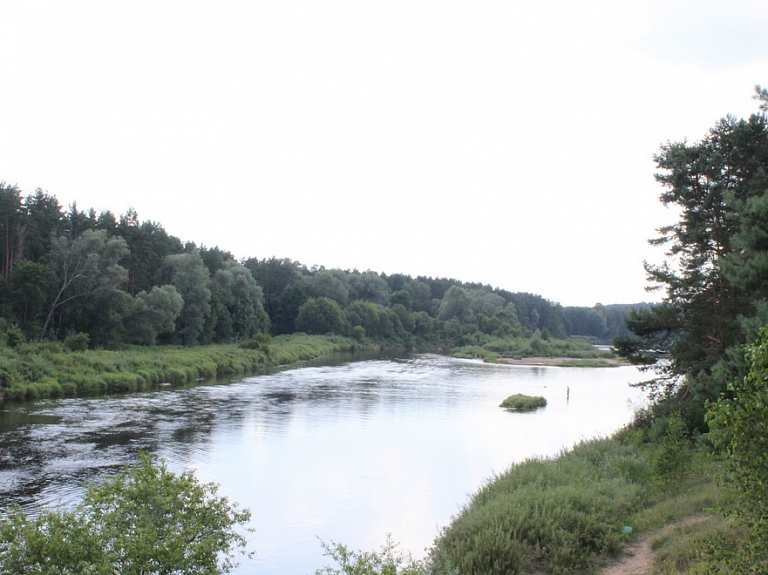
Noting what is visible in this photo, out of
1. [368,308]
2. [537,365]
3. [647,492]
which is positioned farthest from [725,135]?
[368,308]

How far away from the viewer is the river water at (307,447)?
53.6 feet

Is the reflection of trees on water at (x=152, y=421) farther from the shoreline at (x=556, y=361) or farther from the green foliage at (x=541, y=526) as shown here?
the shoreline at (x=556, y=361)

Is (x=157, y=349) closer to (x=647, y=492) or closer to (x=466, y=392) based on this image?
(x=466, y=392)

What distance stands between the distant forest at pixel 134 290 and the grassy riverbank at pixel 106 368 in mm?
3530

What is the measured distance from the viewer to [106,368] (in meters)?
39.3

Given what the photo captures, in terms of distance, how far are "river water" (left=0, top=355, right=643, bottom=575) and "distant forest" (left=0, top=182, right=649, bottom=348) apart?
9.32 metres

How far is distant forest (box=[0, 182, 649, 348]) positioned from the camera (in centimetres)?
4812

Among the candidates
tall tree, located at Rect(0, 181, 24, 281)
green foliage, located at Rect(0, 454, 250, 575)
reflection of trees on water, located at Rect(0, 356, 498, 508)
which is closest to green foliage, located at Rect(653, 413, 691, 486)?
green foliage, located at Rect(0, 454, 250, 575)

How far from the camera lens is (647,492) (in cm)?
1469

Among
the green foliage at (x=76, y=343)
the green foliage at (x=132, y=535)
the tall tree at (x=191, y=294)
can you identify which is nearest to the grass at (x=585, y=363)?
the tall tree at (x=191, y=294)

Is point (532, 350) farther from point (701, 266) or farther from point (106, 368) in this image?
point (701, 266)

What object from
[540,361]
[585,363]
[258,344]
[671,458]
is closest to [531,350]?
[540,361]

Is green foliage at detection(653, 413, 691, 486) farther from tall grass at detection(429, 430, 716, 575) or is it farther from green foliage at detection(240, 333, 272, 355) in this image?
green foliage at detection(240, 333, 272, 355)

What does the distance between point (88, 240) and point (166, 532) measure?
155 feet
